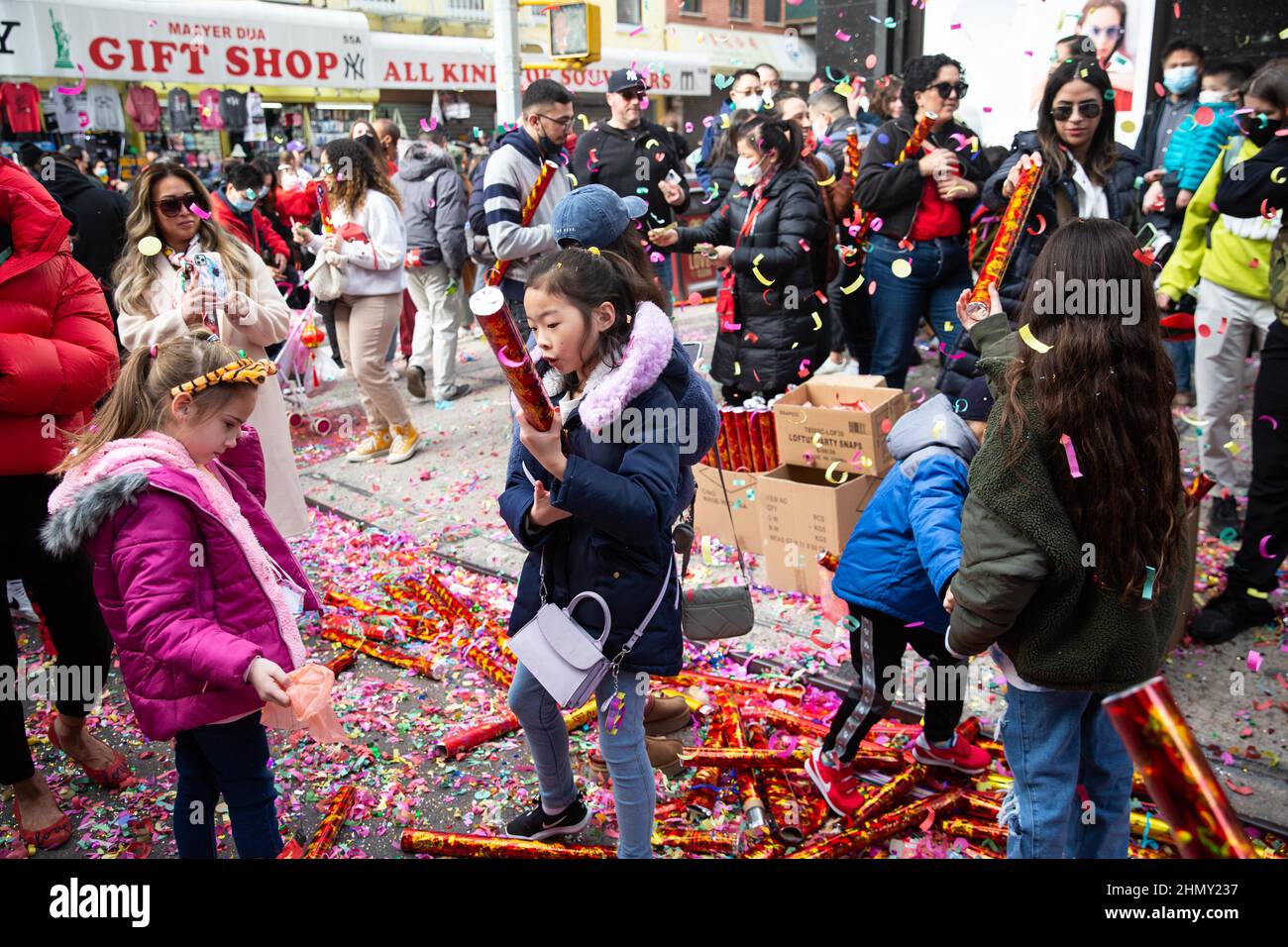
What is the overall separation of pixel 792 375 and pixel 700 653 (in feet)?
6.17

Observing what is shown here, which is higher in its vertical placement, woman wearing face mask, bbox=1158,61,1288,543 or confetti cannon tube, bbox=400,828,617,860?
woman wearing face mask, bbox=1158,61,1288,543

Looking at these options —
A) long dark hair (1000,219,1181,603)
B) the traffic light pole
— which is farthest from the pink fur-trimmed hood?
the traffic light pole

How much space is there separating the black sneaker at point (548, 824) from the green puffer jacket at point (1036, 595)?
1343mm

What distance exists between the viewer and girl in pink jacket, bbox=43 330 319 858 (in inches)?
90.3

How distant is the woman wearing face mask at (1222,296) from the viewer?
4.48 m

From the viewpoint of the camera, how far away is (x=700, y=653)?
13.5 ft

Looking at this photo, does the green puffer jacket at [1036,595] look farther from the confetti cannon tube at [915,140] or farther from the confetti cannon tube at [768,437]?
the confetti cannon tube at [915,140]

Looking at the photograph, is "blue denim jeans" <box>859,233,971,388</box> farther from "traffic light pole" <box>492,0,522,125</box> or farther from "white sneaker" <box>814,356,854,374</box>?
"traffic light pole" <box>492,0,522,125</box>

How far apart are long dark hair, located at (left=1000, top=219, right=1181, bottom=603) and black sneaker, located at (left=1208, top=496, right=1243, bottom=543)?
308cm

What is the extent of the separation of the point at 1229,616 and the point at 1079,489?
228 centimetres

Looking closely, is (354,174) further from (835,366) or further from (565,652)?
(565,652)

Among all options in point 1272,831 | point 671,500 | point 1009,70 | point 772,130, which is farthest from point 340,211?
point 1272,831

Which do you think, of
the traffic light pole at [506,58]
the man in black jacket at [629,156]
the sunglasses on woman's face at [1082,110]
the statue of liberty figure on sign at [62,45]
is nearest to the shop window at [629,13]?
the statue of liberty figure on sign at [62,45]
